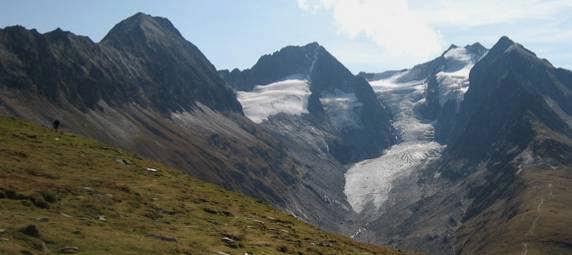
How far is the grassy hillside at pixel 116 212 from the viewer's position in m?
42.2

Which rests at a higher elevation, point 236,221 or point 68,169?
point 68,169

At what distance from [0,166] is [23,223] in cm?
1905

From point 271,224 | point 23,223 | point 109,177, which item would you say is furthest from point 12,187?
point 271,224

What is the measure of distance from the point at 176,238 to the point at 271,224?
18605 mm

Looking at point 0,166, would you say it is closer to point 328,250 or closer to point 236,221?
point 236,221

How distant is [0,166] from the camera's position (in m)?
59.0

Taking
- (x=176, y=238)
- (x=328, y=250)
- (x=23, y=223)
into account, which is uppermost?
(x=23, y=223)

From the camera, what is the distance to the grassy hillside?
139 feet

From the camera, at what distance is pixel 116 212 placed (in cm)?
5225

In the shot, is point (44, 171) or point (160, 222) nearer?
point (160, 222)

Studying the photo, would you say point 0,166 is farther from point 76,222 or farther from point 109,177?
point 76,222

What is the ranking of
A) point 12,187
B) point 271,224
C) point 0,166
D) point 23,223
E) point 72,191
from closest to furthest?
point 23,223
point 12,187
point 72,191
point 0,166
point 271,224

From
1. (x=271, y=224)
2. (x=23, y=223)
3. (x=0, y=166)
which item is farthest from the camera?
(x=271, y=224)

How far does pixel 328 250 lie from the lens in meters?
57.8
